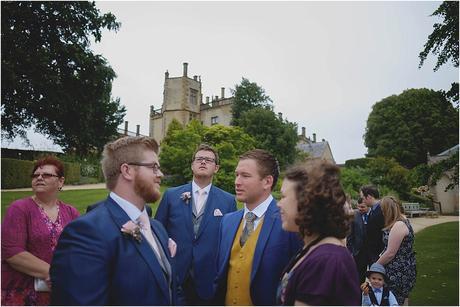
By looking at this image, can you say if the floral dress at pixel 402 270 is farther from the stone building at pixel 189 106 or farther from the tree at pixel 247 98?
the stone building at pixel 189 106

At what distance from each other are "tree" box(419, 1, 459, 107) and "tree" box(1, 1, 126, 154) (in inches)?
654

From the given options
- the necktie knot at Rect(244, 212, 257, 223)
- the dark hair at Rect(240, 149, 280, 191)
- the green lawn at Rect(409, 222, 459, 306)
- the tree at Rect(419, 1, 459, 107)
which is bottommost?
the green lawn at Rect(409, 222, 459, 306)

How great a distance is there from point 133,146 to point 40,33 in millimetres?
19801

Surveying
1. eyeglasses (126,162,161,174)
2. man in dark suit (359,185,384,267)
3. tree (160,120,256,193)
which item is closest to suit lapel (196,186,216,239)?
eyeglasses (126,162,161,174)

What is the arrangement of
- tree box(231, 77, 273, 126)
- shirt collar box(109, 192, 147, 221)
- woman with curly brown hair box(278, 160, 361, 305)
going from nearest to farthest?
woman with curly brown hair box(278, 160, 361, 305) → shirt collar box(109, 192, 147, 221) → tree box(231, 77, 273, 126)

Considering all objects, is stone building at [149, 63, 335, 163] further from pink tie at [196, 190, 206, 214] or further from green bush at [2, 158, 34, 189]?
pink tie at [196, 190, 206, 214]

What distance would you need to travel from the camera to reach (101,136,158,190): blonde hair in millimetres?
2404

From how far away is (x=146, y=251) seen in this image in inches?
86.1

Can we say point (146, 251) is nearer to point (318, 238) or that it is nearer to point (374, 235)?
point (318, 238)

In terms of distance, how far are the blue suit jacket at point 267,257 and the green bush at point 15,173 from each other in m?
23.4

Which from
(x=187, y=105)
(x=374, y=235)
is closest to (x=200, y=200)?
(x=374, y=235)

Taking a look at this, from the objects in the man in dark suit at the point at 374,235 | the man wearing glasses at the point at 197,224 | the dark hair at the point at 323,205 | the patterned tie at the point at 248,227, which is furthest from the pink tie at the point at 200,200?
the man in dark suit at the point at 374,235

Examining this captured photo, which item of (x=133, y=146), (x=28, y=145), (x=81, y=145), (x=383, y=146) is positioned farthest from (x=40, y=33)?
(x=383, y=146)

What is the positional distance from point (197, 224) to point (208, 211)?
0.21 meters
